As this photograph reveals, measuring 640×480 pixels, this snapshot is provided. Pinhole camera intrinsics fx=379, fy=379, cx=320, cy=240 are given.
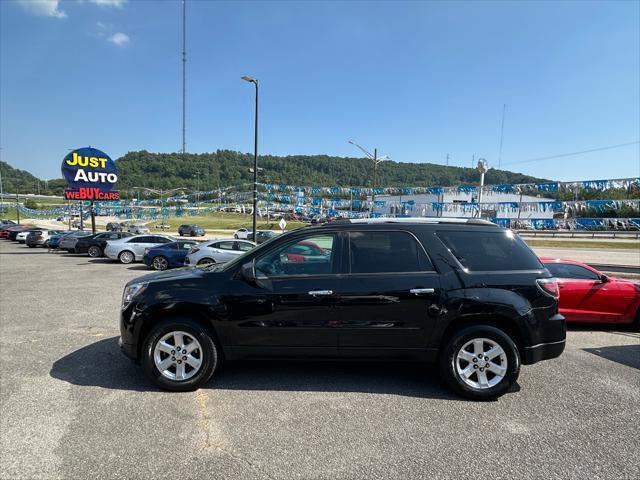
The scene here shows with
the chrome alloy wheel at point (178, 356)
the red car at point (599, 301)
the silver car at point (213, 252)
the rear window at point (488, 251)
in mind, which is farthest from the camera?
the silver car at point (213, 252)

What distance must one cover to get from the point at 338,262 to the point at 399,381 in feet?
4.95

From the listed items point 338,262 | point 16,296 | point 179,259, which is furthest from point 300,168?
point 338,262

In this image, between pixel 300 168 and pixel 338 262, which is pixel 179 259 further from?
pixel 300 168

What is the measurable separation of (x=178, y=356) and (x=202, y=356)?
26cm

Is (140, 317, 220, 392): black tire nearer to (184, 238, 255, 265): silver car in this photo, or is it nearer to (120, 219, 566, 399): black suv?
(120, 219, 566, 399): black suv

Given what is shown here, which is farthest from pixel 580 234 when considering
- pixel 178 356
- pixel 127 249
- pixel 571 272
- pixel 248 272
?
pixel 178 356

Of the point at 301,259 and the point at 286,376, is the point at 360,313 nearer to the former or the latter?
the point at 301,259

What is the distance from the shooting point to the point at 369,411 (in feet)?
11.6

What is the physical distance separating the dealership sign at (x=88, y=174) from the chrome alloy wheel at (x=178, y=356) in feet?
89.0

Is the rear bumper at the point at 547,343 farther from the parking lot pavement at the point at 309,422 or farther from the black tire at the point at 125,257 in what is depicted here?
the black tire at the point at 125,257

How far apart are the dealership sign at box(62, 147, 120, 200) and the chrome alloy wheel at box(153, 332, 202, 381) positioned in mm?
27129

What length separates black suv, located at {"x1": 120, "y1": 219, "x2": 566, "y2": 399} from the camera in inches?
153

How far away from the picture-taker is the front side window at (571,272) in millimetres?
6582

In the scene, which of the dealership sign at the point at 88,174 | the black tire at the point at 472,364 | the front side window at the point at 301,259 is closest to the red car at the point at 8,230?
the dealership sign at the point at 88,174
